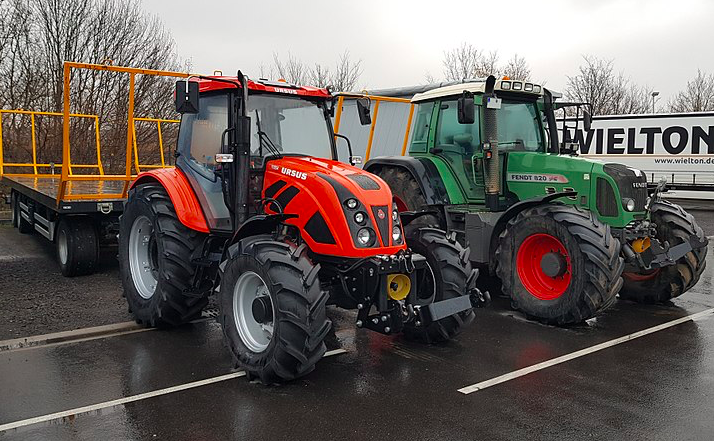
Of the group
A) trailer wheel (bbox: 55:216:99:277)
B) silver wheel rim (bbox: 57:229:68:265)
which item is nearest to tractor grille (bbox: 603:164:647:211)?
trailer wheel (bbox: 55:216:99:277)

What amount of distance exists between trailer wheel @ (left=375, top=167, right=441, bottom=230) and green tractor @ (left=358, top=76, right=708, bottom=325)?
0.02 meters

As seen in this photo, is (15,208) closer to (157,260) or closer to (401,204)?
(157,260)

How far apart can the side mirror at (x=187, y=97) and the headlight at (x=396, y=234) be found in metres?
1.96

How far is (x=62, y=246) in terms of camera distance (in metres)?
9.12

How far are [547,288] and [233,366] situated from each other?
379 centimetres

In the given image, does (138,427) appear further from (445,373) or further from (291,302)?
(445,373)

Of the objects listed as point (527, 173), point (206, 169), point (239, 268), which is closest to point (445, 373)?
point (239, 268)

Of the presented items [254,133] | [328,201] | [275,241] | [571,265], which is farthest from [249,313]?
[571,265]

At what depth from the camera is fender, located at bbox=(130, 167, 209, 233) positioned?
6.02 meters

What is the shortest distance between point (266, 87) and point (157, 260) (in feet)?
7.18

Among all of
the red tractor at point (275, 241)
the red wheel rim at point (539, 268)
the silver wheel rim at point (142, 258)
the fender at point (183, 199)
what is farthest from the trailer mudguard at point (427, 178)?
the silver wheel rim at point (142, 258)

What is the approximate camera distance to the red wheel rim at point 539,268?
703cm

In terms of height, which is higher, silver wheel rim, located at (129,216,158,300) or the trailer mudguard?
the trailer mudguard

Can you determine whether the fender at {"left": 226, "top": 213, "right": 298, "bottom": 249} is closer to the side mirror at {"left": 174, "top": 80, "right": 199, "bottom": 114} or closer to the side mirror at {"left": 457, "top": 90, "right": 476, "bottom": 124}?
the side mirror at {"left": 174, "top": 80, "right": 199, "bottom": 114}
